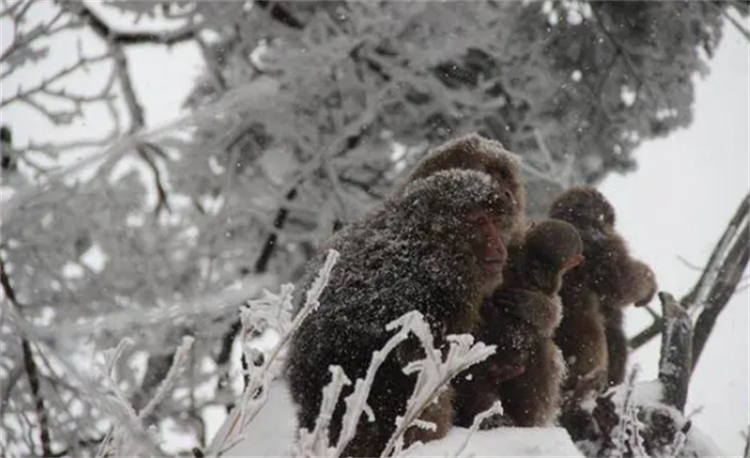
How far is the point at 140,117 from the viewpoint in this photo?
785cm

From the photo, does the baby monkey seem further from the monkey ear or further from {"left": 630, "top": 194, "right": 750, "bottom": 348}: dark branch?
{"left": 630, "top": 194, "right": 750, "bottom": 348}: dark branch

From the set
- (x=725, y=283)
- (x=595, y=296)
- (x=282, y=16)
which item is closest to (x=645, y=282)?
(x=595, y=296)

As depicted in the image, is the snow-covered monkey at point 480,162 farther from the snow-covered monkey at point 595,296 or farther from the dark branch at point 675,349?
the dark branch at point 675,349

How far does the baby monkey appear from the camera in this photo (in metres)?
3.05

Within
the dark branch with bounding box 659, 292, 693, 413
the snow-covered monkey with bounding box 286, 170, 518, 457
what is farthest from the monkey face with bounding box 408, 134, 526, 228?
the dark branch with bounding box 659, 292, 693, 413

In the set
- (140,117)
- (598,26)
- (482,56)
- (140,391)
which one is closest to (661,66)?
(598,26)

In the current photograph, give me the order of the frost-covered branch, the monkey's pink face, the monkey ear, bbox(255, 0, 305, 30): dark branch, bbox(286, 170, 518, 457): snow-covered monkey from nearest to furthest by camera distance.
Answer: the frost-covered branch → bbox(286, 170, 518, 457): snow-covered monkey → the monkey's pink face → the monkey ear → bbox(255, 0, 305, 30): dark branch

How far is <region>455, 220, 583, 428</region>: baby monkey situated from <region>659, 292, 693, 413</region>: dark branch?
1.27m

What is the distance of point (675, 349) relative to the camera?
4.38 m

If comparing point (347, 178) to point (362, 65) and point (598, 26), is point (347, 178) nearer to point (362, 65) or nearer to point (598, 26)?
point (362, 65)

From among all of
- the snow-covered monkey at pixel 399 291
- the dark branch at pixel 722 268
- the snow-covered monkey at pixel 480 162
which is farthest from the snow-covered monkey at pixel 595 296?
the snow-covered monkey at pixel 399 291

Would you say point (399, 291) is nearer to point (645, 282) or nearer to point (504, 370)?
point (504, 370)

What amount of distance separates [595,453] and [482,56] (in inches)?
212

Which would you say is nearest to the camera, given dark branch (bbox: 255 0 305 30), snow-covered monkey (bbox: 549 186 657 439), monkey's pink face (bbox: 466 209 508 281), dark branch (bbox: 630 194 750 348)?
monkey's pink face (bbox: 466 209 508 281)
